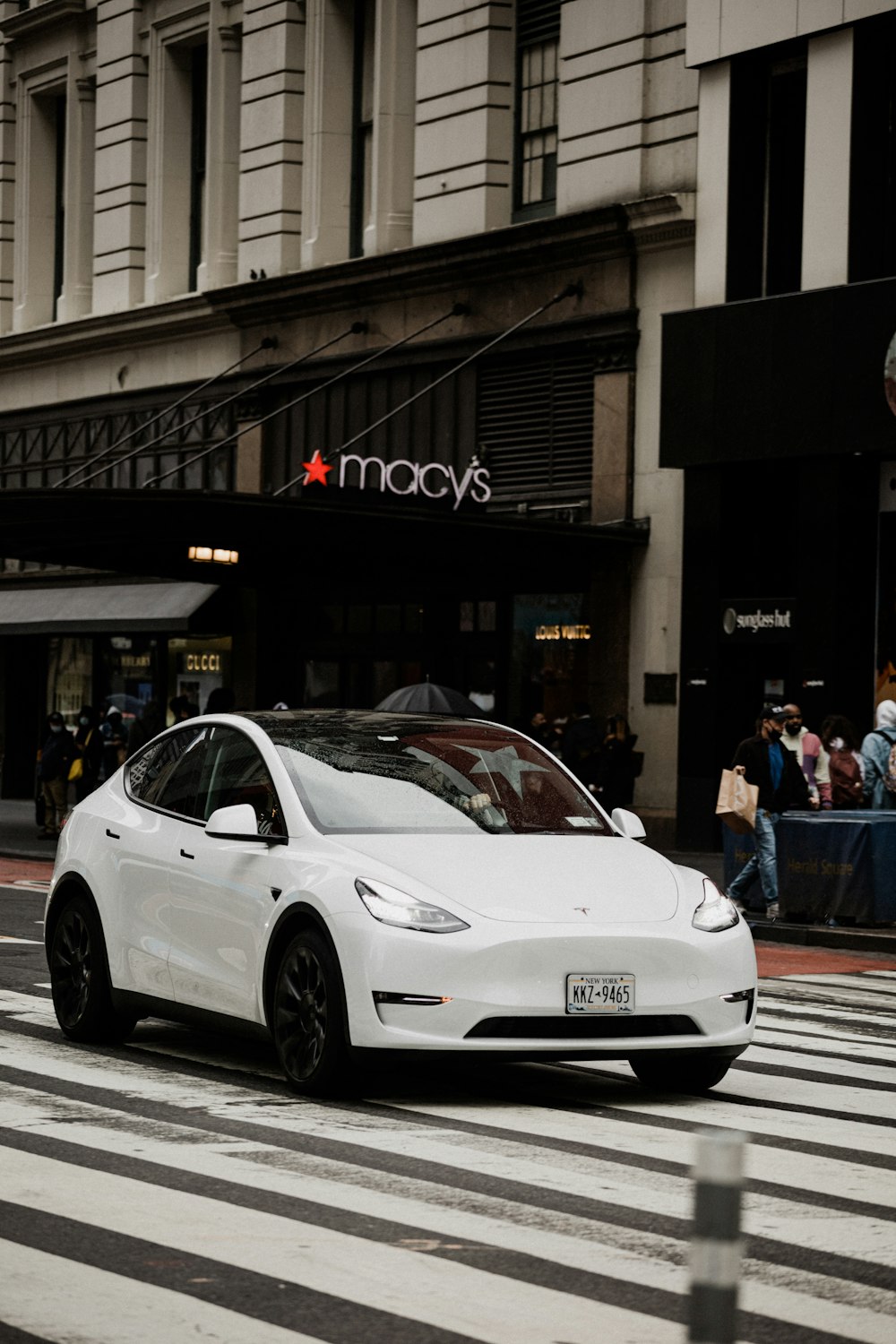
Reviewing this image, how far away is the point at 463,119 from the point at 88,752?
403 inches

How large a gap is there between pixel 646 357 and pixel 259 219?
9.00 metres

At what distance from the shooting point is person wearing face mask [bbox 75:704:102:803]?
30.2 meters

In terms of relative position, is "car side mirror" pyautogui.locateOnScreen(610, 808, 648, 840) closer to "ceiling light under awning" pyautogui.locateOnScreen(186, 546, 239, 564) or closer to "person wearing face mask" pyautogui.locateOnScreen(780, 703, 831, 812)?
"person wearing face mask" pyautogui.locateOnScreen(780, 703, 831, 812)

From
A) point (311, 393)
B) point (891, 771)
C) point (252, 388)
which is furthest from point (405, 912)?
point (252, 388)

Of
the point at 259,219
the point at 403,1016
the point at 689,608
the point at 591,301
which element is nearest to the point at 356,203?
the point at 259,219

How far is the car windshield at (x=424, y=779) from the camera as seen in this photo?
9352 millimetres

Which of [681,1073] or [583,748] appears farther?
[583,748]

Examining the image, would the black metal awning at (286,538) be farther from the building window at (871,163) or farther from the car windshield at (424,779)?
the car windshield at (424,779)

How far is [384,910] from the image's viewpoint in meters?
8.48

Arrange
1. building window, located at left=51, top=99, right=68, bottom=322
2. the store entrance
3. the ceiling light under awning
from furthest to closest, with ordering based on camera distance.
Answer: building window, located at left=51, top=99, right=68, bottom=322 → the ceiling light under awning → the store entrance

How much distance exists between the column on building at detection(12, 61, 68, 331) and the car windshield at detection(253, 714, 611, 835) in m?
31.5

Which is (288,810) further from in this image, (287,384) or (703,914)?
(287,384)

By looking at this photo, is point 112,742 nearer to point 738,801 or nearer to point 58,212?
Result: point 58,212

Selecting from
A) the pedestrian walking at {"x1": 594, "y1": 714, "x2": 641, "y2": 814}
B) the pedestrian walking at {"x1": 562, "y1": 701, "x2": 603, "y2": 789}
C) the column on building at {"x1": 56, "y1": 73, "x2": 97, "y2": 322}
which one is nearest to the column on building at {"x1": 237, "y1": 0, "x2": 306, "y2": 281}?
the column on building at {"x1": 56, "y1": 73, "x2": 97, "y2": 322}
